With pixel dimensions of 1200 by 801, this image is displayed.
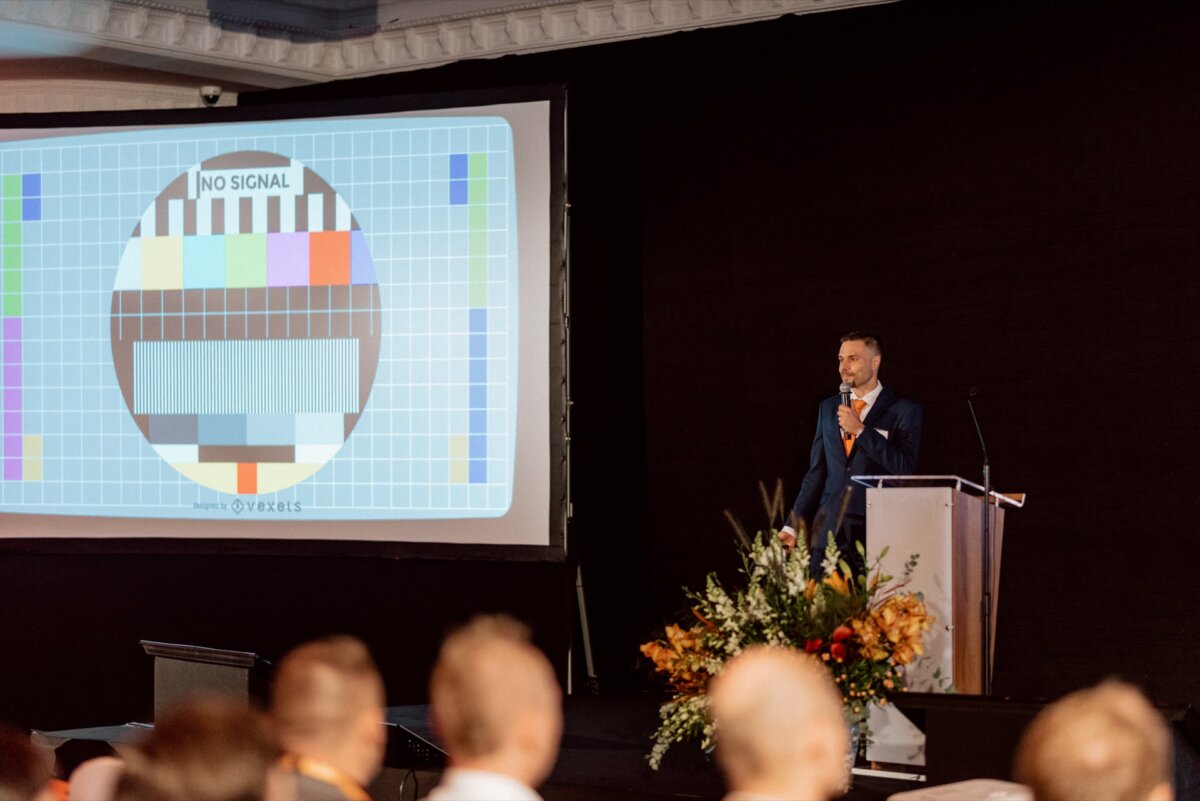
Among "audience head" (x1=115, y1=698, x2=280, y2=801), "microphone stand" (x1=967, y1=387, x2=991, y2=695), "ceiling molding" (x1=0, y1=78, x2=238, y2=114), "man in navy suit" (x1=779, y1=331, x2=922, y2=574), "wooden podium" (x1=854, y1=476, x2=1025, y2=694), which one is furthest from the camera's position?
"ceiling molding" (x1=0, y1=78, x2=238, y2=114)

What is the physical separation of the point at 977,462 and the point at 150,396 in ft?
10.5

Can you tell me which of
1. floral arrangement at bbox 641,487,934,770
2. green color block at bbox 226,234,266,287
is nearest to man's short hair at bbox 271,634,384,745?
floral arrangement at bbox 641,487,934,770

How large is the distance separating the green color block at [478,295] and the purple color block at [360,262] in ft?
1.27

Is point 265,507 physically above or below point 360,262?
below

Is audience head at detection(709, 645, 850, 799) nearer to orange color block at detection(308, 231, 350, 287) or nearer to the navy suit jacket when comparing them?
the navy suit jacket

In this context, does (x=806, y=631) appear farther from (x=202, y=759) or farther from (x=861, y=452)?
(x=202, y=759)

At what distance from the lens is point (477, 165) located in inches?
197

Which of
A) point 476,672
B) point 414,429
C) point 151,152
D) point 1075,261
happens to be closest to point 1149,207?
point 1075,261

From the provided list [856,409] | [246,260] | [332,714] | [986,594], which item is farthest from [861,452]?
[332,714]

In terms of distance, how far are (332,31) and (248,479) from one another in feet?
8.23

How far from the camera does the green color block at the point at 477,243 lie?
4.98 meters

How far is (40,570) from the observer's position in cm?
596

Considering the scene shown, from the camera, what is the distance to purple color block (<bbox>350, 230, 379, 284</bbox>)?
5117mm

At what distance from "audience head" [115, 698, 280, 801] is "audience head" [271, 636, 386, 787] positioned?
36cm
